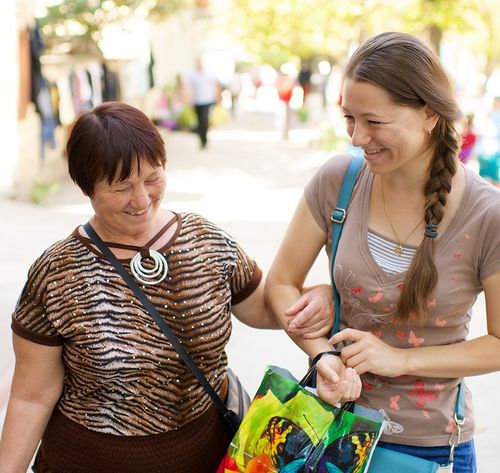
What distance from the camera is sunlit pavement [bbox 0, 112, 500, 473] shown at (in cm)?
533

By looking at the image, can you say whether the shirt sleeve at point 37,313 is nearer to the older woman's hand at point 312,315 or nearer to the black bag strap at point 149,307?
the black bag strap at point 149,307

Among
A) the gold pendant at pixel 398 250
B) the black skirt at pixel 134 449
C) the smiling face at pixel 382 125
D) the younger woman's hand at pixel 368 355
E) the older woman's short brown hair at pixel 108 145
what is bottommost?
the black skirt at pixel 134 449

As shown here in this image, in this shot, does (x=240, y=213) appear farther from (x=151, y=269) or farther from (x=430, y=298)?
(x=430, y=298)

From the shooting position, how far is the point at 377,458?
1947 millimetres

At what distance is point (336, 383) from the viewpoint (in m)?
1.88

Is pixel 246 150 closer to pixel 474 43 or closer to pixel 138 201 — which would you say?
pixel 138 201

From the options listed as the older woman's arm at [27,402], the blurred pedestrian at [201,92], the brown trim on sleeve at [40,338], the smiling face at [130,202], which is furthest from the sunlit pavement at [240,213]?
the smiling face at [130,202]

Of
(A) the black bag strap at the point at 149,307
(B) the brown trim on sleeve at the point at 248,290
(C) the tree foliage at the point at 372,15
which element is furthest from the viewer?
(C) the tree foliage at the point at 372,15

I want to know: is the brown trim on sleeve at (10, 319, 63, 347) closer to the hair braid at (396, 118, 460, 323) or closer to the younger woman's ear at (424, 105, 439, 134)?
the hair braid at (396, 118, 460, 323)

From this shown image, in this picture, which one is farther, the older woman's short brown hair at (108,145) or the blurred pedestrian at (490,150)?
the blurred pedestrian at (490,150)

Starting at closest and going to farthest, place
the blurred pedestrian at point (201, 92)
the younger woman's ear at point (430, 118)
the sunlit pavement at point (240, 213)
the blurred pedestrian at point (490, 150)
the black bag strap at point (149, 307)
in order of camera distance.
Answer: the younger woman's ear at point (430, 118) < the black bag strap at point (149, 307) < the sunlit pavement at point (240, 213) < the blurred pedestrian at point (490, 150) < the blurred pedestrian at point (201, 92)

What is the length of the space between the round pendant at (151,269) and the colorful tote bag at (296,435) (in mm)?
370

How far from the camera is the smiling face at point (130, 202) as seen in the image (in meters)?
2.06

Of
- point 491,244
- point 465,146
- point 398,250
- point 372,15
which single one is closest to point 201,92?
point 372,15
